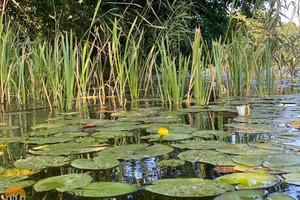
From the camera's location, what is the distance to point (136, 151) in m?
1.17

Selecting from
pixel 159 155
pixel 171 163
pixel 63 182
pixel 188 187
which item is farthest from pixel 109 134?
pixel 188 187

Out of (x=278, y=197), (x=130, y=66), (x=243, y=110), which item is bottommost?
(x=278, y=197)

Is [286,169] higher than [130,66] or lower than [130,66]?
lower

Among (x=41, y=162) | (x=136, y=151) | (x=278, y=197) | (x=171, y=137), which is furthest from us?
(x=171, y=137)

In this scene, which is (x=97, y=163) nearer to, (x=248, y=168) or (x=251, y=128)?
(x=248, y=168)

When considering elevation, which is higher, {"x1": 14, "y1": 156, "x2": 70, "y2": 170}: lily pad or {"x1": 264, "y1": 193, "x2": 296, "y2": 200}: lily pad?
{"x1": 14, "y1": 156, "x2": 70, "y2": 170}: lily pad

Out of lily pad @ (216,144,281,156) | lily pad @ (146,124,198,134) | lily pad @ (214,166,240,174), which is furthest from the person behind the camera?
lily pad @ (146,124,198,134)

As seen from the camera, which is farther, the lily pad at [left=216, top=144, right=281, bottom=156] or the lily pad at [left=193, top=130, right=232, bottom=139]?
the lily pad at [left=193, top=130, right=232, bottom=139]

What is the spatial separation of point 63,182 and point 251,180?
1.62 ft

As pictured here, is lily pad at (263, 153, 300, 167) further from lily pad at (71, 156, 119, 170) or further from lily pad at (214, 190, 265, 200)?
lily pad at (71, 156, 119, 170)

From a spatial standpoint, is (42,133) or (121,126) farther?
(121,126)

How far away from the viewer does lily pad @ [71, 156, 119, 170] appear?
99cm

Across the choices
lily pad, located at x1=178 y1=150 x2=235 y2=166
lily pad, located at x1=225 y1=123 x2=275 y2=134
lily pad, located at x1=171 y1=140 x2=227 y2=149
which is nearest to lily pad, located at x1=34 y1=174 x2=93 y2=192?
lily pad, located at x1=178 y1=150 x2=235 y2=166

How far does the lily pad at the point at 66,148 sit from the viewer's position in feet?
3.90
